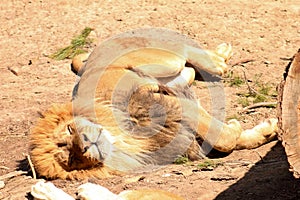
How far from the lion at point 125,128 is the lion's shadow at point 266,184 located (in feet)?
1.79

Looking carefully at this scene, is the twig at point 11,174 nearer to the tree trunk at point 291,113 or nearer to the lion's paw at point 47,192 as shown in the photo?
the lion's paw at point 47,192

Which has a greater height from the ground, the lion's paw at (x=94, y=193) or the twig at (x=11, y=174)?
the lion's paw at (x=94, y=193)

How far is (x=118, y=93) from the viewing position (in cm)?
636

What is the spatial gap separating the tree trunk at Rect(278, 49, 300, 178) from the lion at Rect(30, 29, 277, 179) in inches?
63.2

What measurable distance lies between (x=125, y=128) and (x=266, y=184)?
4.28 ft

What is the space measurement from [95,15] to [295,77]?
19.3 feet

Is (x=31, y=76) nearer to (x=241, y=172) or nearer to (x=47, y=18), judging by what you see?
(x=47, y=18)

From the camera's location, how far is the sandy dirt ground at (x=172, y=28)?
570 centimetres

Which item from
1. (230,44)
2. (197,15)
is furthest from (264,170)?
(197,15)

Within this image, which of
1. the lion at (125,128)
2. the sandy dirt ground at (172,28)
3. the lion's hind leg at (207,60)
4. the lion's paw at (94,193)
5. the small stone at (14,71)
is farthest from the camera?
the small stone at (14,71)

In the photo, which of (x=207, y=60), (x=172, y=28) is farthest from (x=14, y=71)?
(x=207, y=60)

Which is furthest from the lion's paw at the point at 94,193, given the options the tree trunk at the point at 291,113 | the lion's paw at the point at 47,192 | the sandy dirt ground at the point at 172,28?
the tree trunk at the point at 291,113

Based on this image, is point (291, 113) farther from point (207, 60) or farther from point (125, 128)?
point (207, 60)

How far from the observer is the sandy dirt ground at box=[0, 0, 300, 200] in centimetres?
570
